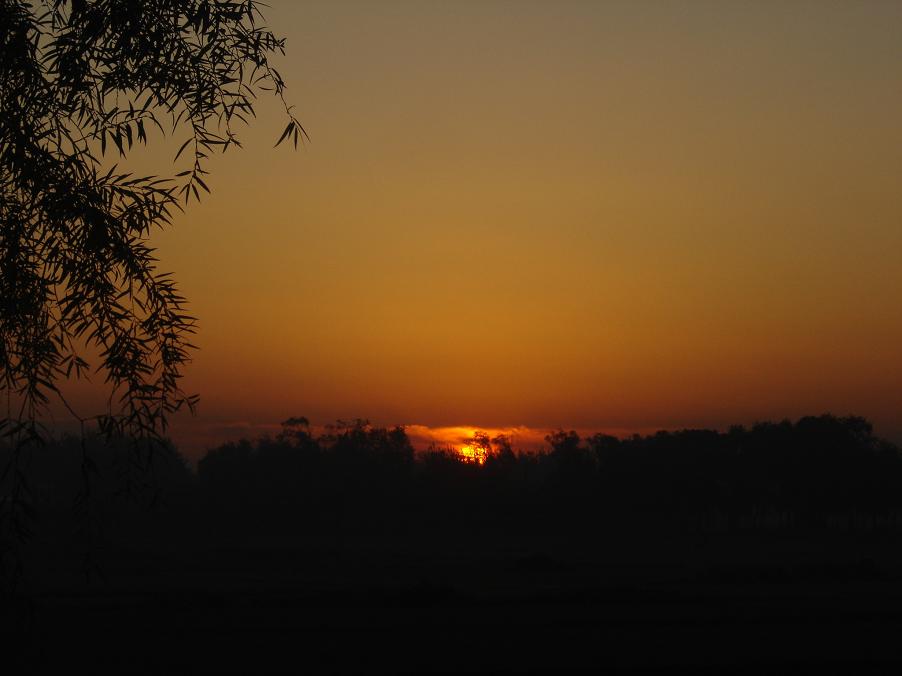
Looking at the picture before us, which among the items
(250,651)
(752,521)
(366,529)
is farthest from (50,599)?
(752,521)

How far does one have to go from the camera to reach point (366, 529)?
3553 inches

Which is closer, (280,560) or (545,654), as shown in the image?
(545,654)

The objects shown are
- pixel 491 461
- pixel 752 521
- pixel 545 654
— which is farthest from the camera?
pixel 491 461

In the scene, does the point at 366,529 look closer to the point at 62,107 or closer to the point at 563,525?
the point at 563,525

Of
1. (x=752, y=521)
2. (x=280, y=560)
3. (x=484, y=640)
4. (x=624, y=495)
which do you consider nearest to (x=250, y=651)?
(x=484, y=640)

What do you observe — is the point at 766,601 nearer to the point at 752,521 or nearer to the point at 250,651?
the point at 250,651

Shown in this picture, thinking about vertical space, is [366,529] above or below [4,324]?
below

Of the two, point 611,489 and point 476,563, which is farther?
point 611,489

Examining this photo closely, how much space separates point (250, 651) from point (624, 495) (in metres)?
72.5

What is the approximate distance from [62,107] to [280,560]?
2355 inches

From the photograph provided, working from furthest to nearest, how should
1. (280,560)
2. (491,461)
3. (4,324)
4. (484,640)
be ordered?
1. (491,461)
2. (280,560)
3. (484,640)
4. (4,324)

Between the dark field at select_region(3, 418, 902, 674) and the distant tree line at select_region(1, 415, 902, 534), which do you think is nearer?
the dark field at select_region(3, 418, 902, 674)

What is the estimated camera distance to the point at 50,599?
126 ft

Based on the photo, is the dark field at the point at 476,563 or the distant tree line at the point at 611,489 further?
the distant tree line at the point at 611,489
